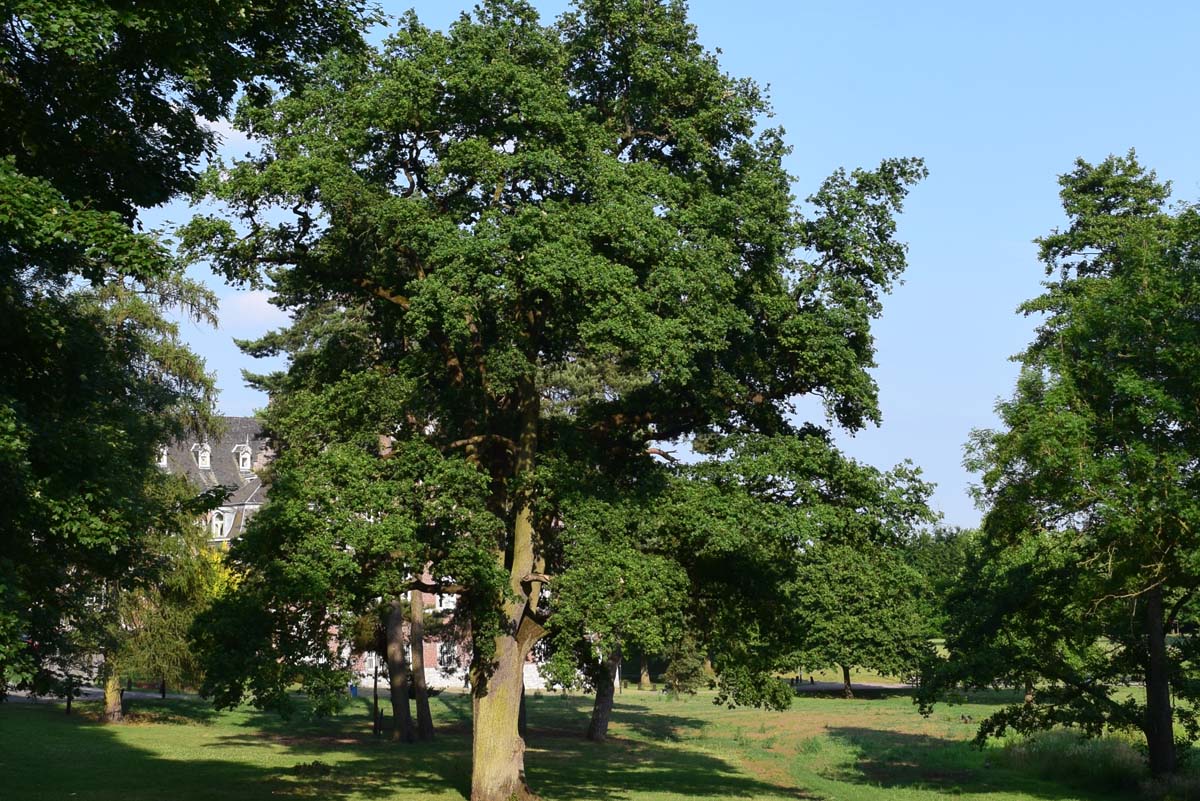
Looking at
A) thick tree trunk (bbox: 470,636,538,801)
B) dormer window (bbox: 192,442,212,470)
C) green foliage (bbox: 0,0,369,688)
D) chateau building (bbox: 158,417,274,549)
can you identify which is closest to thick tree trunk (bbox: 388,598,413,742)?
thick tree trunk (bbox: 470,636,538,801)

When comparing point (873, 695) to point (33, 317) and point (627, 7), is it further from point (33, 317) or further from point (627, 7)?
point (33, 317)

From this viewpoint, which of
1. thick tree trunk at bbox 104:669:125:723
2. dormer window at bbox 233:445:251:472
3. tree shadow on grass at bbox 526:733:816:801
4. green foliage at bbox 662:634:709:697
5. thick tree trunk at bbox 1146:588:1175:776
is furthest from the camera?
dormer window at bbox 233:445:251:472

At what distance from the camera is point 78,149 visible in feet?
50.5

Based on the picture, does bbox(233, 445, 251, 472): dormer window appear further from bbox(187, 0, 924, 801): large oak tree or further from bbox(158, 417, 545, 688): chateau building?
bbox(187, 0, 924, 801): large oak tree

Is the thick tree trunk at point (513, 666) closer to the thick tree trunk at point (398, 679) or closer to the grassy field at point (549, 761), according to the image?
the grassy field at point (549, 761)

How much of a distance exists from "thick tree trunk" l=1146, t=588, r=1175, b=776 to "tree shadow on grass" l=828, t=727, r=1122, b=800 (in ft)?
5.75

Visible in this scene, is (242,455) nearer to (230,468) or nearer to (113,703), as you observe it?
(230,468)

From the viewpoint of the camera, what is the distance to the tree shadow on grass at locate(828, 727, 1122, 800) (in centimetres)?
3247

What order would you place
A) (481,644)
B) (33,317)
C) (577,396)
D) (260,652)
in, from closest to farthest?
(33,317), (260,652), (481,644), (577,396)

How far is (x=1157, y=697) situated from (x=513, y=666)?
17.2 m

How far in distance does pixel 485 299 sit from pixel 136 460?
32.4 ft

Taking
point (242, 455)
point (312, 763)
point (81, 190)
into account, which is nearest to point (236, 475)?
point (242, 455)

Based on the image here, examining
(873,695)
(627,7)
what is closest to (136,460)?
(627,7)

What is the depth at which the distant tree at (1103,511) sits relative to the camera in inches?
965
